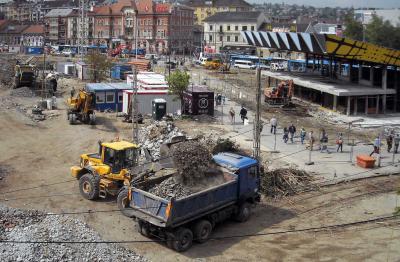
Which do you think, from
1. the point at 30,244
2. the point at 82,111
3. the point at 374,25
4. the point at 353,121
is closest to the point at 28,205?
the point at 30,244

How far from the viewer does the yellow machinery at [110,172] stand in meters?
20.7

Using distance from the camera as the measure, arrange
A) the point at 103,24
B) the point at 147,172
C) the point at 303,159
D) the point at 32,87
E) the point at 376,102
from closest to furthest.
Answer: the point at 147,172 < the point at 303,159 < the point at 376,102 < the point at 32,87 < the point at 103,24

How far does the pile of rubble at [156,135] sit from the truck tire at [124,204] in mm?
8180

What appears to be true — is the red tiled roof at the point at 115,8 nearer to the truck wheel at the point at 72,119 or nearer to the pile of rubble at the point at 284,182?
the truck wheel at the point at 72,119

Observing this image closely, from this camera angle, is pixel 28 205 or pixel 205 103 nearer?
pixel 28 205

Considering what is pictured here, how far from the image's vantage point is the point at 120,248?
16516 mm

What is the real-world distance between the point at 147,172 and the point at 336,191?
8.94 meters

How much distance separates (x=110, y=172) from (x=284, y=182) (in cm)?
750

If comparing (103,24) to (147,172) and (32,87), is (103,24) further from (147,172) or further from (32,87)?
(147,172)

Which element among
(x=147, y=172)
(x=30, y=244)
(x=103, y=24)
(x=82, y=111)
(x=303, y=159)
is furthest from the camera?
(x=103, y=24)

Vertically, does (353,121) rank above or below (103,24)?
below

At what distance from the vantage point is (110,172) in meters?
20.8

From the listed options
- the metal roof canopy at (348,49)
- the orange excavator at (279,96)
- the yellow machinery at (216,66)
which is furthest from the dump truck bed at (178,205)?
the yellow machinery at (216,66)

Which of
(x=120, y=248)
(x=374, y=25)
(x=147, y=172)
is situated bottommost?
(x=120, y=248)
